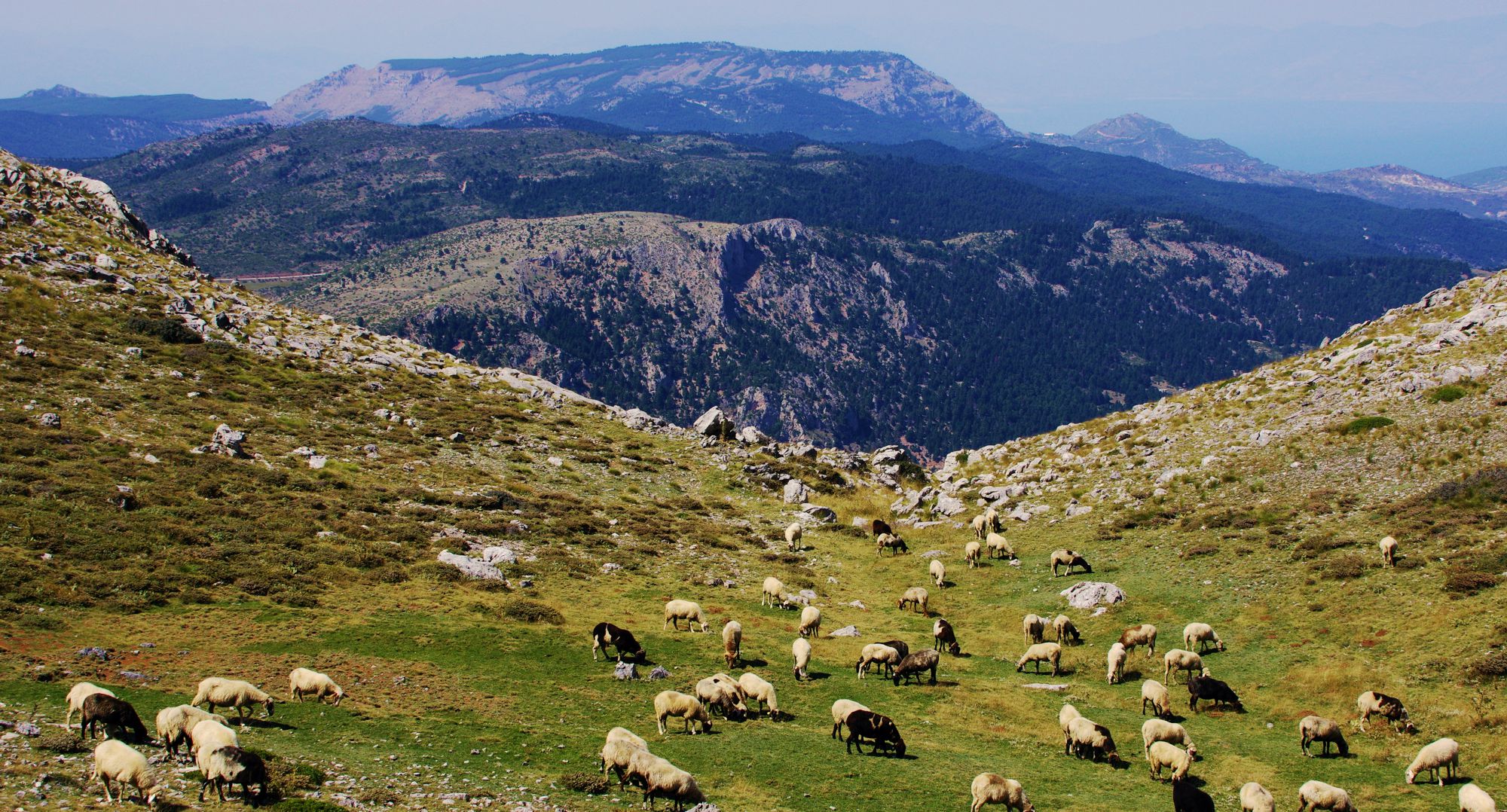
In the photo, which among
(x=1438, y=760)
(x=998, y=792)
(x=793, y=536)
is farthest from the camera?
(x=793, y=536)

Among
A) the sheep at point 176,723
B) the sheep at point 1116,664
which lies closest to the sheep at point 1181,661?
the sheep at point 1116,664

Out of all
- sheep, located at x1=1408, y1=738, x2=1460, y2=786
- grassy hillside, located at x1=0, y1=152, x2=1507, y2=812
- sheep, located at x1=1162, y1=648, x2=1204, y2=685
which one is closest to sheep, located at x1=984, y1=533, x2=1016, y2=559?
grassy hillside, located at x1=0, y1=152, x2=1507, y2=812

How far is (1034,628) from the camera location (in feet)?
103

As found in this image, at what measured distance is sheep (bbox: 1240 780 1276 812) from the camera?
17688 millimetres

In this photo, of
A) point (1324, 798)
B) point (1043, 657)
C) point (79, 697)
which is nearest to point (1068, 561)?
point (1043, 657)

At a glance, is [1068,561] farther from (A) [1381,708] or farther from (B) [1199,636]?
(A) [1381,708]

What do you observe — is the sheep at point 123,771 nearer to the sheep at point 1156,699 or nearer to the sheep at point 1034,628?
the sheep at point 1156,699

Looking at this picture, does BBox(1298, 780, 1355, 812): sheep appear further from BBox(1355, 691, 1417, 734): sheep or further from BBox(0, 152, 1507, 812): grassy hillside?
BBox(1355, 691, 1417, 734): sheep

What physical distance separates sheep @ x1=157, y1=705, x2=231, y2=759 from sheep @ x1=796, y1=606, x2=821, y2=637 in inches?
762

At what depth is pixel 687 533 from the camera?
44594mm

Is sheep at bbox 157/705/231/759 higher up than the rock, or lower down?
higher up

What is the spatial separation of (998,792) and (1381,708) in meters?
11.9

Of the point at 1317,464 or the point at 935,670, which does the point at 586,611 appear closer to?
the point at 935,670

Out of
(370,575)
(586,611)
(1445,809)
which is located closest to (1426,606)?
(1445,809)
